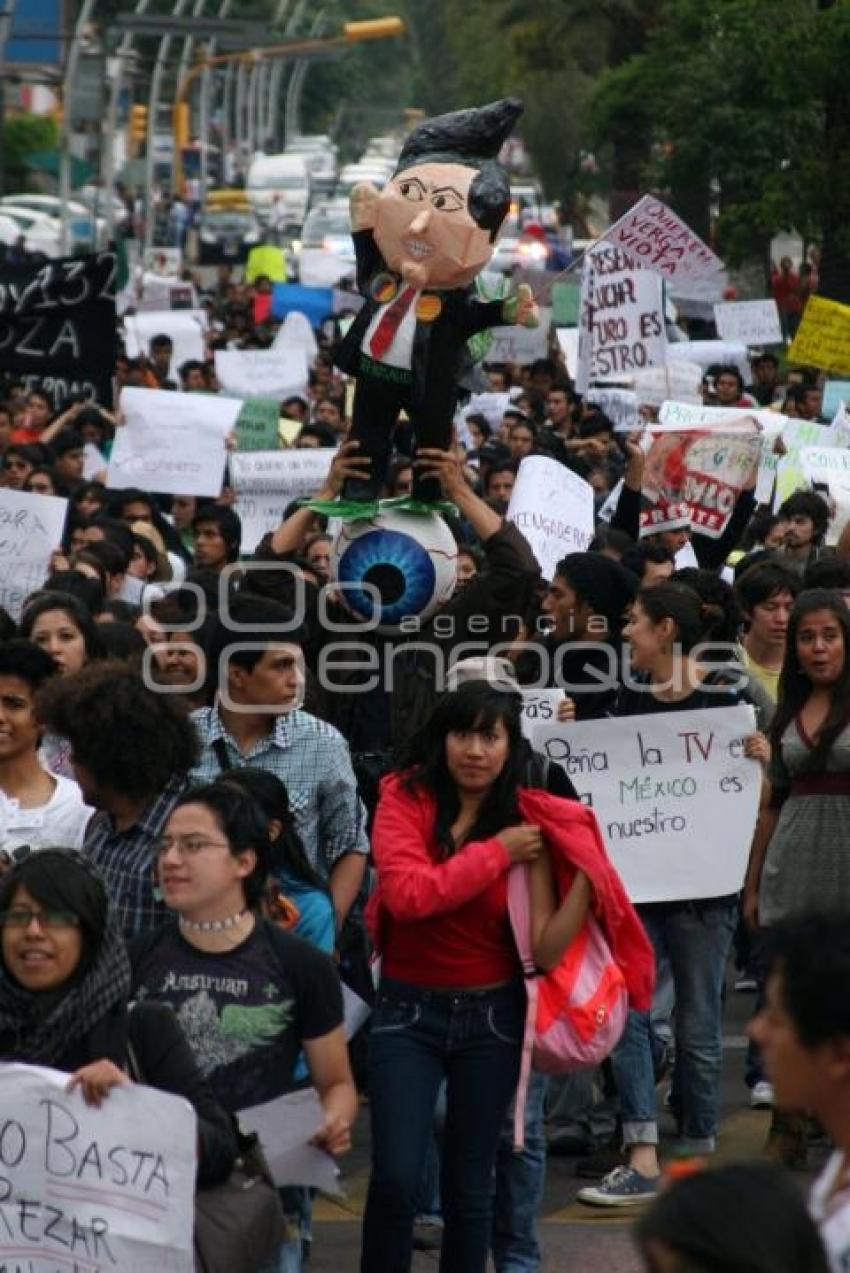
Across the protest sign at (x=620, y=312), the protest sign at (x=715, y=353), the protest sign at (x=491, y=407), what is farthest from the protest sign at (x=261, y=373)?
the protest sign at (x=620, y=312)

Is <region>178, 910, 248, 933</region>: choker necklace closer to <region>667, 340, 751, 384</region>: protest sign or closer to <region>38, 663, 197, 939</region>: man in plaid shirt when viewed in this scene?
<region>38, 663, 197, 939</region>: man in plaid shirt

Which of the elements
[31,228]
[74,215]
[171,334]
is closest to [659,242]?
[171,334]

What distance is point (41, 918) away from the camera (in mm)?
5090

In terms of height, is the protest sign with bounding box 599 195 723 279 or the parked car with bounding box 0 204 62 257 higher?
the protest sign with bounding box 599 195 723 279

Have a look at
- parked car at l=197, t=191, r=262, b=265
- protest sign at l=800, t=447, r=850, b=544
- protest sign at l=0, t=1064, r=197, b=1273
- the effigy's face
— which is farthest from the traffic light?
protest sign at l=0, t=1064, r=197, b=1273

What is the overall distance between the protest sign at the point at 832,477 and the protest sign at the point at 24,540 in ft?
10.4

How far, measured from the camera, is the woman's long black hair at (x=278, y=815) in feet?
20.4

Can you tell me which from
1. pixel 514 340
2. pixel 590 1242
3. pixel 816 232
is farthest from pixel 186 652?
pixel 816 232

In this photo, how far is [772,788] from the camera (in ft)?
26.4

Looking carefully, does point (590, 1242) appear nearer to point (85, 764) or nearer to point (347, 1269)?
point (347, 1269)

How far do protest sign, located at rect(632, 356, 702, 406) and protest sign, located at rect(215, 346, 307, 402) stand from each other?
4.49 metres

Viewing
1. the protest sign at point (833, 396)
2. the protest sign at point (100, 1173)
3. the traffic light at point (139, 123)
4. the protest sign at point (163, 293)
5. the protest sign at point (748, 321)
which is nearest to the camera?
the protest sign at point (100, 1173)

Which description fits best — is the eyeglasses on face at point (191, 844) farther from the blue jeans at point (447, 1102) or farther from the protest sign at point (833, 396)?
the protest sign at point (833, 396)

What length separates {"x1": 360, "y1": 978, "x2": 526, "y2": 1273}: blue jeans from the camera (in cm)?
623
